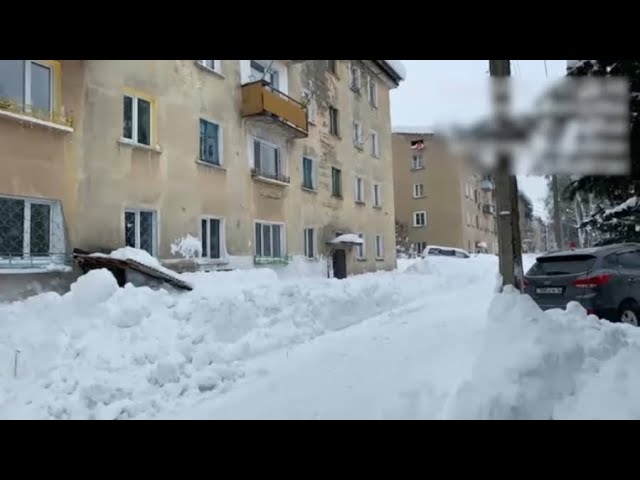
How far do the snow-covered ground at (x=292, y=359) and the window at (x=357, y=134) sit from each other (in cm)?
1354

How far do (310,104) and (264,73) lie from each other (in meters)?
3.88

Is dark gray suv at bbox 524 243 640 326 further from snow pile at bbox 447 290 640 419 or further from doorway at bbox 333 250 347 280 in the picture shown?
doorway at bbox 333 250 347 280

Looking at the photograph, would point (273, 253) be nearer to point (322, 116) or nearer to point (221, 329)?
point (322, 116)

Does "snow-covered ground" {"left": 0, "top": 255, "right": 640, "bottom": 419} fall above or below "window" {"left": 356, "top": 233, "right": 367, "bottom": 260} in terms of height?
below

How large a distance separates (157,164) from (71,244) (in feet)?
9.65

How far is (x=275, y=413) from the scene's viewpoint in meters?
4.43

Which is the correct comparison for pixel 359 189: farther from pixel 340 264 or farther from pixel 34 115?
pixel 34 115

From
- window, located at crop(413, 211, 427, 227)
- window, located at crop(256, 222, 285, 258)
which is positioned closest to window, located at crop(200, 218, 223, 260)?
window, located at crop(256, 222, 285, 258)

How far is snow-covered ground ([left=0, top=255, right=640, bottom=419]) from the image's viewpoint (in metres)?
3.85

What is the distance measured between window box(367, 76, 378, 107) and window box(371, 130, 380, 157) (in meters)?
1.47

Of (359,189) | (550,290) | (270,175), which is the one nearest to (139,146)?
(270,175)

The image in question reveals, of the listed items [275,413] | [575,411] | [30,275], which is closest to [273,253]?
[30,275]

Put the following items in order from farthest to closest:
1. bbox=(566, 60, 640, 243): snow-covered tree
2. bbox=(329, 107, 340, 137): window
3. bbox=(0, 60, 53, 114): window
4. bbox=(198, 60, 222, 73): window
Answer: bbox=(329, 107, 340, 137): window, bbox=(198, 60, 222, 73): window, bbox=(0, 60, 53, 114): window, bbox=(566, 60, 640, 243): snow-covered tree

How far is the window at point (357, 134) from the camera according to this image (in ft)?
73.0
